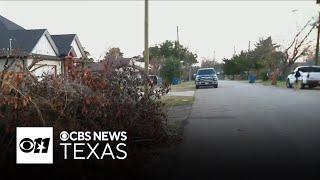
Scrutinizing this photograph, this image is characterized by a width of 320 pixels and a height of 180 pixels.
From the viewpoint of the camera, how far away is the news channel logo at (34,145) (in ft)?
23.0

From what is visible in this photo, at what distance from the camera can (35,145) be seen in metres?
7.16

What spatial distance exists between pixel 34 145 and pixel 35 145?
1 cm

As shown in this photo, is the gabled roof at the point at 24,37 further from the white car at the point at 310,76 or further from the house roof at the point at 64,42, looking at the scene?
the white car at the point at 310,76

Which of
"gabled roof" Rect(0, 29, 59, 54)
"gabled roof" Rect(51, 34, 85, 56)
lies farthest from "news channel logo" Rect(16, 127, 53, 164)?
"gabled roof" Rect(51, 34, 85, 56)

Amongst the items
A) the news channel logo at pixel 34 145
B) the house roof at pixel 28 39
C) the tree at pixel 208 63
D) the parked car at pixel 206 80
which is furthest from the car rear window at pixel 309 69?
the tree at pixel 208 63

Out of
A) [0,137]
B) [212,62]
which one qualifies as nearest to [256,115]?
[0,137]

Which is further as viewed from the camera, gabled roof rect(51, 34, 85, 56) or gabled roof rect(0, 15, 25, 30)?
gabled roof rect(51, 34, 85, 56)

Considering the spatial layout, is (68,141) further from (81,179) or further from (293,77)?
(293,77)

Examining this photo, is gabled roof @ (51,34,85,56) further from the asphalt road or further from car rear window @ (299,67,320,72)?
the asphalt road

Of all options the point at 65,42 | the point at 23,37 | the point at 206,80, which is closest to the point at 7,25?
the point at 65,42

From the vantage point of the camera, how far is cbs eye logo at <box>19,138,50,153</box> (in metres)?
7.05

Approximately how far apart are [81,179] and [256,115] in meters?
9.33

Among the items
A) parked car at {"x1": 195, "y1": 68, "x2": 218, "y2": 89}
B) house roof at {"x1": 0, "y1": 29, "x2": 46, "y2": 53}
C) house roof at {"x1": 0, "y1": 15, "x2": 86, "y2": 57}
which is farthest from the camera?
parked car at {"x1": 195, "y1": 68, "x2": 218, "y2": 89}

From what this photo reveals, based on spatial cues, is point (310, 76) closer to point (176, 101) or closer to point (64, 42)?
point (176, 101)
